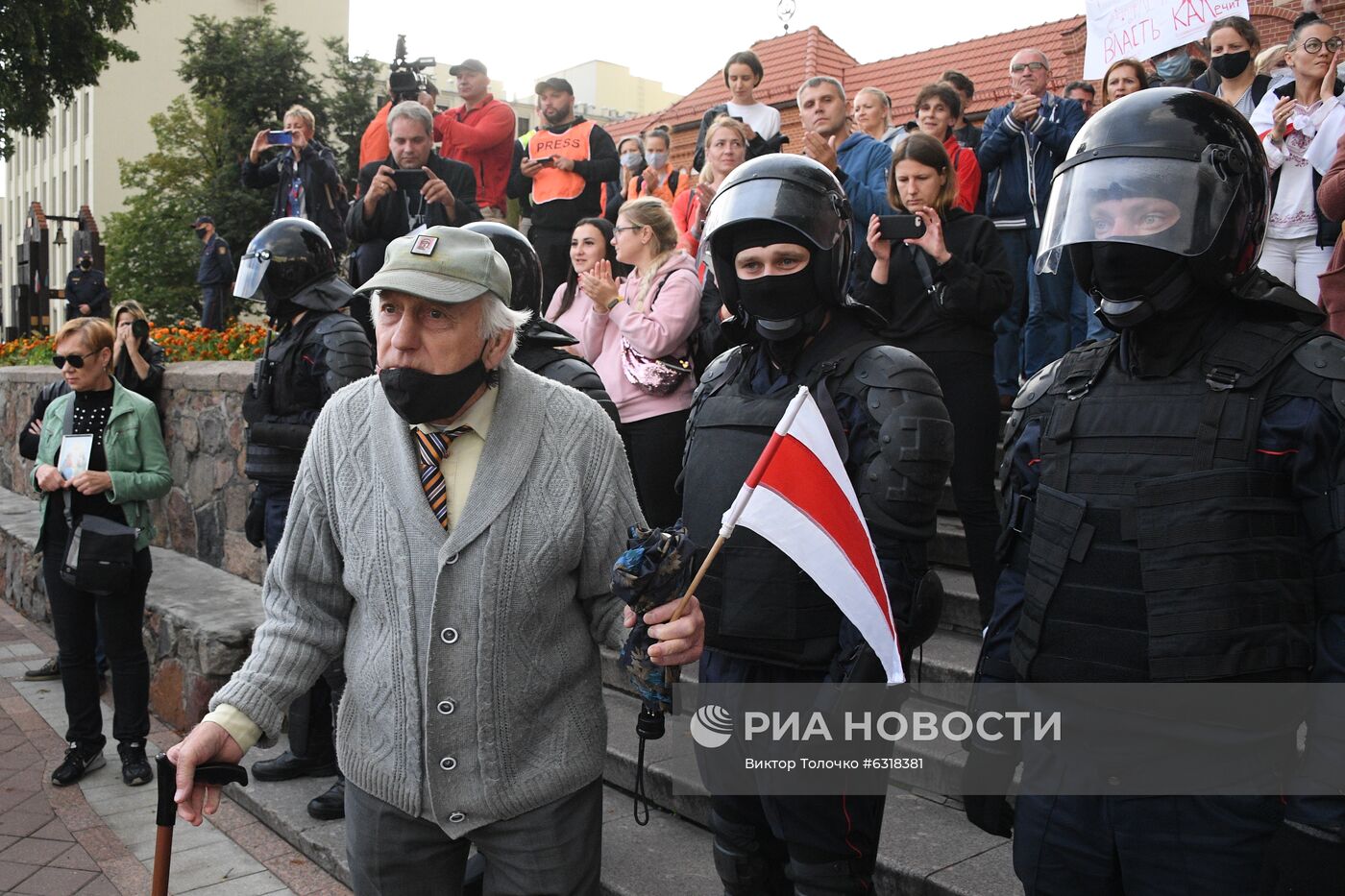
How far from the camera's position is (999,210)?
641 centimetres

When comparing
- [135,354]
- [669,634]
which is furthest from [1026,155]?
[135,354]

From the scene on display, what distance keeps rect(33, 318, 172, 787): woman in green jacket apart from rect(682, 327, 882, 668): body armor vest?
11.8 ft

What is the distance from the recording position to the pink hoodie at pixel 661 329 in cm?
506

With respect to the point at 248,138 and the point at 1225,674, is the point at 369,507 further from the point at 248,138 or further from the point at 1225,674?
the point at 248,138

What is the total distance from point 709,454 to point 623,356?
2.24 meters

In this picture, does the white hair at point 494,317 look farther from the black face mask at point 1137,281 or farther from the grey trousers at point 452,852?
the black face mask at point 1137,281

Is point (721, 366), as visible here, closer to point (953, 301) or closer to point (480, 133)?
point (953, 301)

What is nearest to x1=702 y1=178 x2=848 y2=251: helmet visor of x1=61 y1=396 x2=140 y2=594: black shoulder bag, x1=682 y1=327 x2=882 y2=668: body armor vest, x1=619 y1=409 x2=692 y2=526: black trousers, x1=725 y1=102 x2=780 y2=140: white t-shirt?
x1=682 y1=327 x2=882 y2=668: body armor vest

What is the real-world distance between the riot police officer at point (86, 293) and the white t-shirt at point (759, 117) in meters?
Result: 9.61

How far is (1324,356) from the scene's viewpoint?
2.04m

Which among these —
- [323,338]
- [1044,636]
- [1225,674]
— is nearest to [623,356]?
[323,338]

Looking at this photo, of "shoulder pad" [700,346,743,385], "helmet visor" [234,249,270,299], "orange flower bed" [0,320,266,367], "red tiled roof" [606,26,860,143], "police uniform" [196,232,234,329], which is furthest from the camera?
"red tiled roof" [606,26,860,143]

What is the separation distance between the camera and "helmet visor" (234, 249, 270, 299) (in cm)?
504

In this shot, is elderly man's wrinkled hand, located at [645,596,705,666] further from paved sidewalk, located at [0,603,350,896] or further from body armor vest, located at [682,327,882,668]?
paved sidewalk, located at [0,603,350,896]
